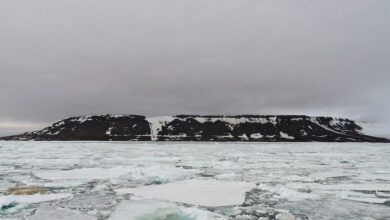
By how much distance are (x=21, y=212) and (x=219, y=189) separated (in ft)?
12.5

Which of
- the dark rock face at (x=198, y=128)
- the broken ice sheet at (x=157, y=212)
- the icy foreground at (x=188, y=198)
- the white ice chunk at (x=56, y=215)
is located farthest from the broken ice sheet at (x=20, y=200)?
the dark rock face at (x=198, y=128)

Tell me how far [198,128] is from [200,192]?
132m

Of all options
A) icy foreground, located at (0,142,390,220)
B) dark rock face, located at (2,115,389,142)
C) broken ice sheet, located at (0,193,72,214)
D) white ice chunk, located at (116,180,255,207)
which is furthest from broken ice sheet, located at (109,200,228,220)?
dark rock face, located at (2,115,389,142)

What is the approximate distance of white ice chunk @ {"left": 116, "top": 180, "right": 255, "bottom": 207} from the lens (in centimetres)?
659

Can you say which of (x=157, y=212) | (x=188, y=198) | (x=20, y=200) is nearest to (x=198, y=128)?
(x=188, y=198)

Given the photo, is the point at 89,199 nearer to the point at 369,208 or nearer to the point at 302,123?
the point at 369,208

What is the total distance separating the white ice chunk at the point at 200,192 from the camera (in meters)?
6.59

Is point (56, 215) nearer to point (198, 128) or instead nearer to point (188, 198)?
point (188, 198)

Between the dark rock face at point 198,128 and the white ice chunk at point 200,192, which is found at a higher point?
the dark rock face at point 198,128

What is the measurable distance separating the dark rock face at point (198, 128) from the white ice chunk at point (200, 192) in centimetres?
11483

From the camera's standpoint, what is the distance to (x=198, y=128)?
13962 cm

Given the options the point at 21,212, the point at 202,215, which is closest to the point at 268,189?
the point at 202,215

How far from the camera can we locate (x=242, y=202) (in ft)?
21.2

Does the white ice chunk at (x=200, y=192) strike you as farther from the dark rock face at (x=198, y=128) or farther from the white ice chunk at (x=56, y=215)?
the dark rock face at (x=198, y=128)
